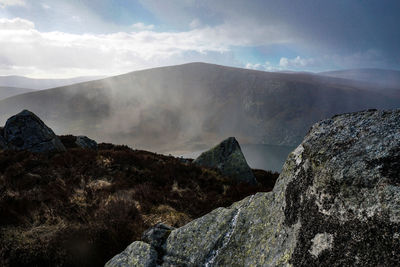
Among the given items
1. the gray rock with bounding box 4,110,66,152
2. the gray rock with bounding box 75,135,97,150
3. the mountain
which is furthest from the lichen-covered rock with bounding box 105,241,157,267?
the mountain

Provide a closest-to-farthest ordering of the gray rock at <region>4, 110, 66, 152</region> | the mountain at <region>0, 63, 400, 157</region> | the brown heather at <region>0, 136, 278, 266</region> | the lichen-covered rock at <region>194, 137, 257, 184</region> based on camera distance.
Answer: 1. the brown heather at <region>0, 136, 278, 266</region>
2. the lichen-covered rock at <region>194, 137, 257, 184</region>
3. the gray rock at <region>4, 110, 66, 152</region>
4. the mountain at <region>0, 63, 400, 157</region>

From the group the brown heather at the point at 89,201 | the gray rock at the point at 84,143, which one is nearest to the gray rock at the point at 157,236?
the brown heather at the point at 89,201

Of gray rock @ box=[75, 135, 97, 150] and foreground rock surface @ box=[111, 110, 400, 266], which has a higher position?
foreground rock surface @ box=[111, 110, 400, 266]

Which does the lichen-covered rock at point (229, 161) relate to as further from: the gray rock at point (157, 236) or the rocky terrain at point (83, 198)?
the gray rock at point (157, 236)

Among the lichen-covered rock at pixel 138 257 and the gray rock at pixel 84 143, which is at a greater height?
the lichen-covered rock at pixel 138 257

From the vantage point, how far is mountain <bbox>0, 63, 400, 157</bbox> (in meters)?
137

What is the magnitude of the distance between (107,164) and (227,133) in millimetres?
142473

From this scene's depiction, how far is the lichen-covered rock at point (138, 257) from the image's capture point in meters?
4.09

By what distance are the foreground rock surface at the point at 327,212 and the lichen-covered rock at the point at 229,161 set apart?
10.6 meters

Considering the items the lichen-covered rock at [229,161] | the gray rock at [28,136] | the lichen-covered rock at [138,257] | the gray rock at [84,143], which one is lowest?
the lichen-covered rock at [229,161]

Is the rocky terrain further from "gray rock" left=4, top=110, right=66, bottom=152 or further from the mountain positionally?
the mountain

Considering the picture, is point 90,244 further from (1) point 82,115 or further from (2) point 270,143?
(1) point 82,115

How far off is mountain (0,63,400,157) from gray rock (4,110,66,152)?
98.8 m

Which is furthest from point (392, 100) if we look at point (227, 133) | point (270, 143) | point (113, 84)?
point (113, 84)
